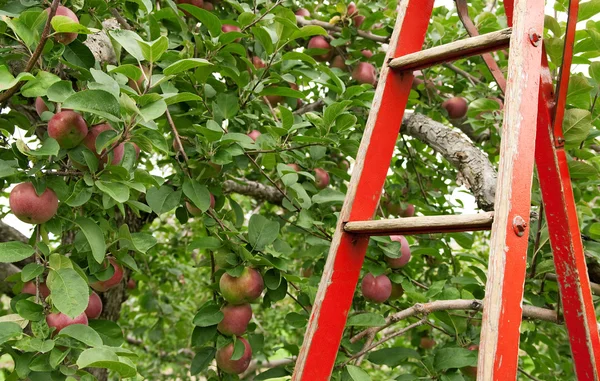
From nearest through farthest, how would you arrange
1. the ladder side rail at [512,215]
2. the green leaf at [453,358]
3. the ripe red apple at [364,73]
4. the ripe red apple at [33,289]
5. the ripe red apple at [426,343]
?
the ladder side rail at [512,215] < the ripe red apple at [33,289] < the green leaf at [453,358] < the ripe red apple at [364,73] < the ripe red apple at [426,343]

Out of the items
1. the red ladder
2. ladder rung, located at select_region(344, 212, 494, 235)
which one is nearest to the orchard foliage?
the red ladder

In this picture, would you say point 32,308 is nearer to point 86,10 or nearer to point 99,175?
point 99,175

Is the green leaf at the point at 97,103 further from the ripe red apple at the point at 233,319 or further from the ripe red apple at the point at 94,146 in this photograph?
the ripe red apple at the point at 233,319

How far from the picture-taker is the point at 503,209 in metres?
1.03

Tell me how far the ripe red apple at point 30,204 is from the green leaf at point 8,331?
0.22m

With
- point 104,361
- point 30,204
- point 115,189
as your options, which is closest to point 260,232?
point 115,189

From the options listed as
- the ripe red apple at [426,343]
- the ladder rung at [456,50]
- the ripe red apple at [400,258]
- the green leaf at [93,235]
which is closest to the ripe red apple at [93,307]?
the green leaf at [93,235]

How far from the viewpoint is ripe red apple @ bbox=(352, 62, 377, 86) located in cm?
231

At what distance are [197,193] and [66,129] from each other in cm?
42

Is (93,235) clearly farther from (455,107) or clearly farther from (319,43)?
(455,107)

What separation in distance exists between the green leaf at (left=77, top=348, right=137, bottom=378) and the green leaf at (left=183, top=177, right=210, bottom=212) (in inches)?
21.1

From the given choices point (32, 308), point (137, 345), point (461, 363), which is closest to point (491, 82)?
point (461, 363)

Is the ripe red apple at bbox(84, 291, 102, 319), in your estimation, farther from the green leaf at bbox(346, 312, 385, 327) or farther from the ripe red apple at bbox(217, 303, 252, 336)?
the green leaf at bbox(346, 312, 385, 327)

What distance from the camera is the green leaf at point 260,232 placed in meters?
1.63
